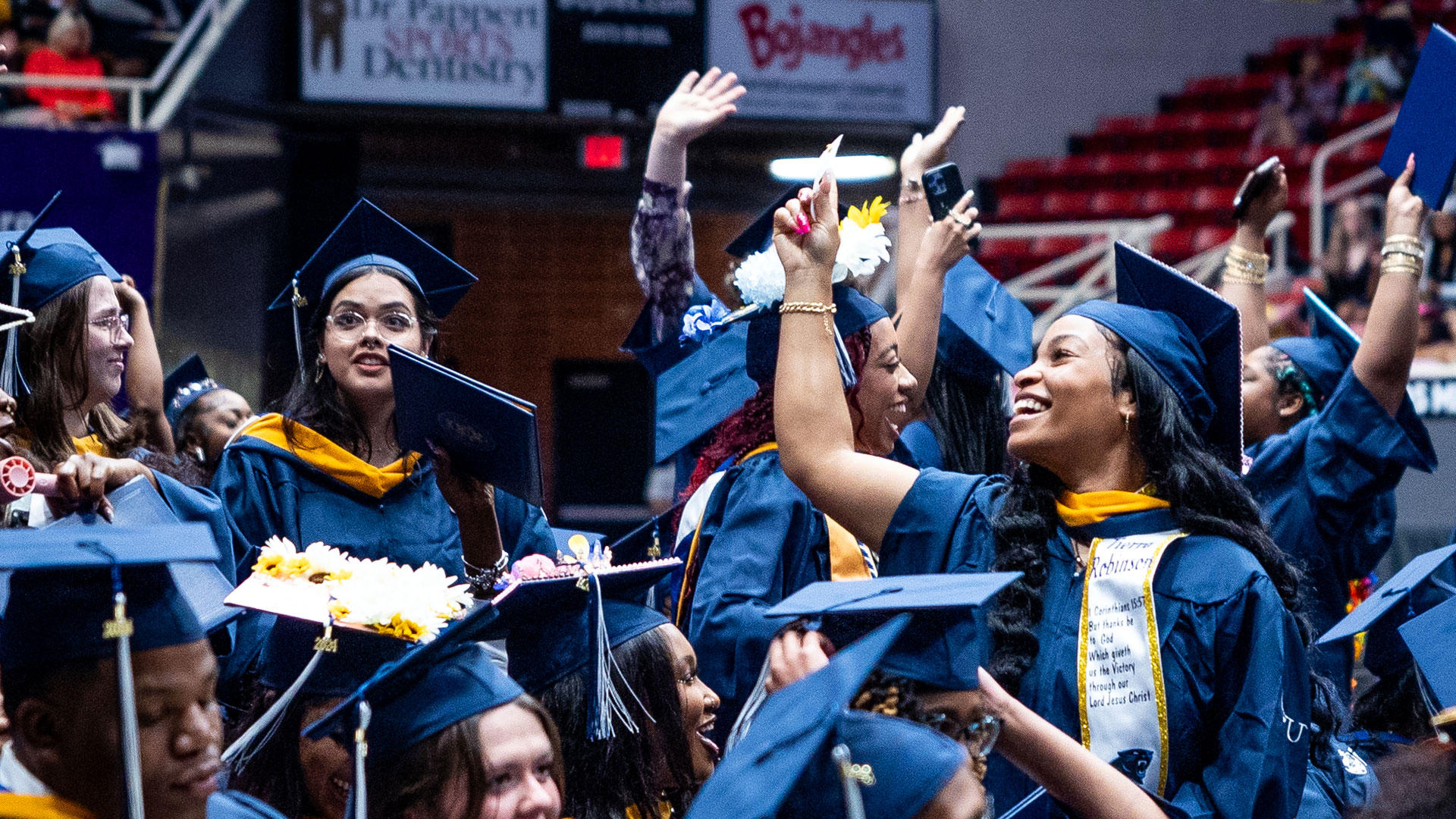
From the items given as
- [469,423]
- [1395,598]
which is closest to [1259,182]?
[1395,598]

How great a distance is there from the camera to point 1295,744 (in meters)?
2.04

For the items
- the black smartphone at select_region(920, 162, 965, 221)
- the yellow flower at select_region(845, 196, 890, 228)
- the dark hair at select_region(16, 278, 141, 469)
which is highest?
the black smartphone at select_region(920, 162, 965, 221)

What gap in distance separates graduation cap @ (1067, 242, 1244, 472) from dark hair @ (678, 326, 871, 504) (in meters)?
0.67

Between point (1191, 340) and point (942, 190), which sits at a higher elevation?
point (942, 190)

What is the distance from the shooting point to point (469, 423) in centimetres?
243

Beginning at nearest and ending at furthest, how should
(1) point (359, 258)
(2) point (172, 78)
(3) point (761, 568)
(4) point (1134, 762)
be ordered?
(4) point (1134, 762) → (3) point (761, 568) → (1) point (359, 258) → (2) point (172, 78)

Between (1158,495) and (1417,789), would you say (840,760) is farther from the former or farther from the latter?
(1158,495)

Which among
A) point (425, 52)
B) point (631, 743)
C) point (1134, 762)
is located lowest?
point (631, 743)

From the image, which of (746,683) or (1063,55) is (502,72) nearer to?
(1063,55)

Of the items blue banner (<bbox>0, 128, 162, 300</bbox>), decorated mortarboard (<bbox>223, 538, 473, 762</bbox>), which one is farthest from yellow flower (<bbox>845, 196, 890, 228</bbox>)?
blue banner (<bbox>0, 128, 162, 300</bbox>)

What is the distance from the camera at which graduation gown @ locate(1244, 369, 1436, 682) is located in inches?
126

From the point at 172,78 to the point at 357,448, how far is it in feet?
21.9

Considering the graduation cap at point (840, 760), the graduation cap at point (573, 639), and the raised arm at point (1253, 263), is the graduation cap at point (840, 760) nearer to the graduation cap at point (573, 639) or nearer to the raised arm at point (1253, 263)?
the graduation cap at point (573, 639)

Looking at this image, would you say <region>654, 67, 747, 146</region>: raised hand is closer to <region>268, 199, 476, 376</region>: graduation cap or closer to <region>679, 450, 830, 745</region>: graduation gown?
<region>268, 199, 476, 376</region>: graduation cap
